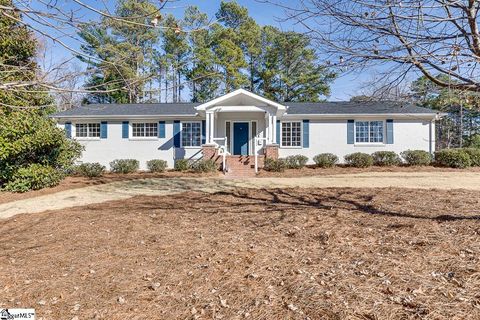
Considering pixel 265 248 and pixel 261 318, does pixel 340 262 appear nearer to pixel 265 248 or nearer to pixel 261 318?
pixel 265 248

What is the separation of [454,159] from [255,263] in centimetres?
1530

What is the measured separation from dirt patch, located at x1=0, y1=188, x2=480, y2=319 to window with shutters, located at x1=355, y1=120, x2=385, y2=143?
35.1 ft

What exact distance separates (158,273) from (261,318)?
5.02ft

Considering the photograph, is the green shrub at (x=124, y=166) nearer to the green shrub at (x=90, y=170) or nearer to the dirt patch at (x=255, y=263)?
the green shrub at (x=90, y=170)

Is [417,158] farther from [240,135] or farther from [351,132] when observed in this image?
[240,135]

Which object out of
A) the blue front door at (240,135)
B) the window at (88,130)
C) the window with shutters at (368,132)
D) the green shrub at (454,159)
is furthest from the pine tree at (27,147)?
the green shrub at (454,159)

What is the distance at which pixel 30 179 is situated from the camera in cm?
1088

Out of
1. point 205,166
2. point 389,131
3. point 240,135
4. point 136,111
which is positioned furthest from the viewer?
point 136,111

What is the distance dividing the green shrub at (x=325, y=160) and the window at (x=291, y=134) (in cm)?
189

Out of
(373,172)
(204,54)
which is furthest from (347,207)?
(204,54)

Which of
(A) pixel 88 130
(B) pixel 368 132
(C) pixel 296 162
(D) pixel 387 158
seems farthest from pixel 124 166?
(D) pixel 387 158

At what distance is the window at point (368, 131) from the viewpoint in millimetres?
16828

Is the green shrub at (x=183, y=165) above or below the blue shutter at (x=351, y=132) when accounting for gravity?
below

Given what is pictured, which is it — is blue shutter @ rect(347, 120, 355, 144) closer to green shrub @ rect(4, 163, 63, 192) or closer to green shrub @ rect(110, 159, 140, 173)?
green shrub @ rect(110, 159, 140, 173)
